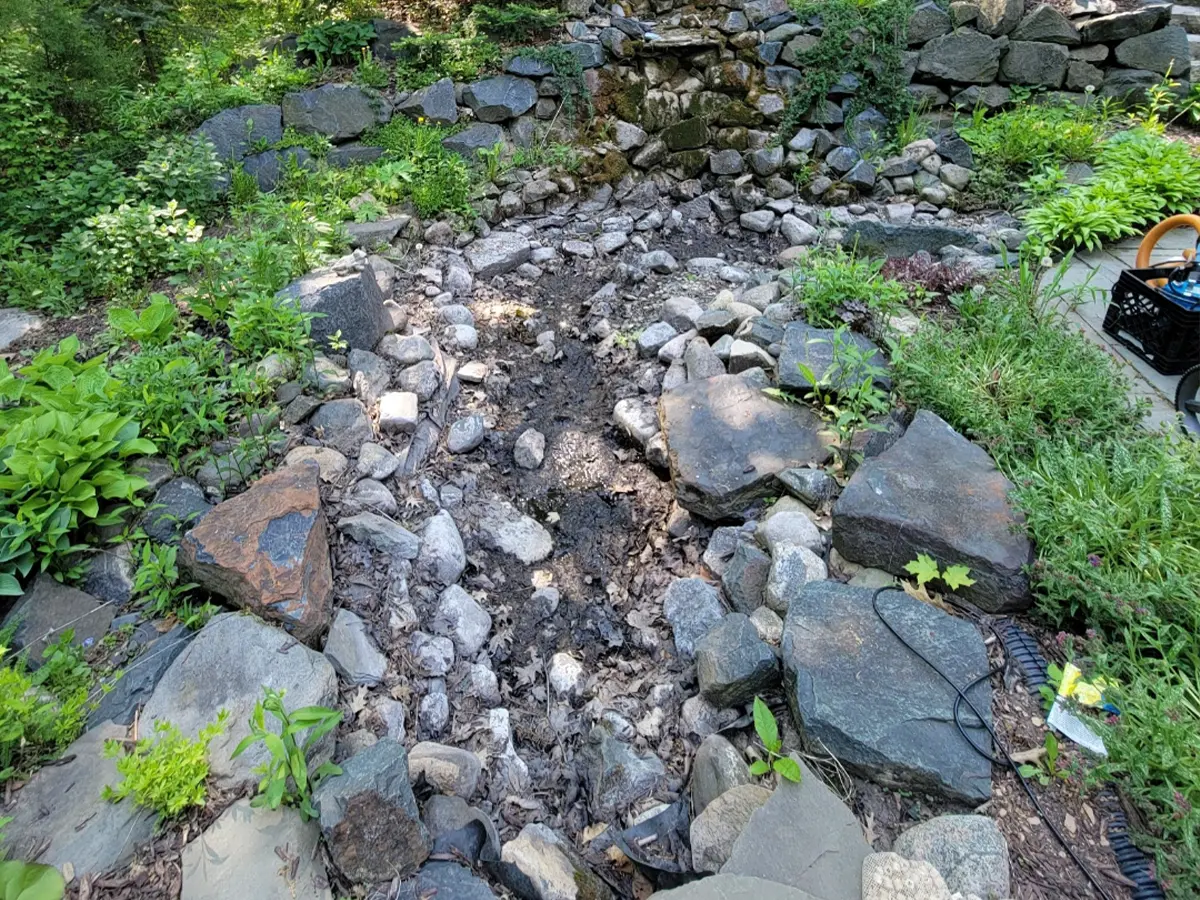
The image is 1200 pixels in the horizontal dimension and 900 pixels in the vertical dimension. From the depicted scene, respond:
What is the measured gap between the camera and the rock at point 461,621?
2852mm

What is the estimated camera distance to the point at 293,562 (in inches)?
99.8

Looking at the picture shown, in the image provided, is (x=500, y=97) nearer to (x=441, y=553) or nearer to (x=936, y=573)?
(x=441, y=553)

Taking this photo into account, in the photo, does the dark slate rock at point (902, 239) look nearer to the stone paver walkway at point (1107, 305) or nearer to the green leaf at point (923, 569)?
the stone paver walkway at point (1107, 305)

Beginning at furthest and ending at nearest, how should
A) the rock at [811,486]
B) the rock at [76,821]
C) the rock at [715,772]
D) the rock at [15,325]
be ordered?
the rock at [15,325] → the rock at [811,486] → the rock at [715,772] → the rock at [76,821]

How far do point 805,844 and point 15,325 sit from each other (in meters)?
4.95

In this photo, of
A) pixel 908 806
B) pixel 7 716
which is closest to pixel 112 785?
pixel 7 716

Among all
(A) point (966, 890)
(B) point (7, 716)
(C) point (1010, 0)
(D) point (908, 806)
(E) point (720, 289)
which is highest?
(C) point (1010, 0)

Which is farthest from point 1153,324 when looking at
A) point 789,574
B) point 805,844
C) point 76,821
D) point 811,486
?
point 76,821

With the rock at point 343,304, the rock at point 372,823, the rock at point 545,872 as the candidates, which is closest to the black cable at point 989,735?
the rock at point 545,872

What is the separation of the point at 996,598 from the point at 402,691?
2246 mm

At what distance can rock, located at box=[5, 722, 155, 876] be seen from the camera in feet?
6.09

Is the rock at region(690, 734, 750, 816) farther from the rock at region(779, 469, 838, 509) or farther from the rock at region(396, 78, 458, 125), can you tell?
the rock at region(396, 78, 458, 125)

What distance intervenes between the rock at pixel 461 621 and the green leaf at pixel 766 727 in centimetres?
122

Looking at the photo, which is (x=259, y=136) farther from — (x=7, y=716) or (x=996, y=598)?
(x=996, y=598)
